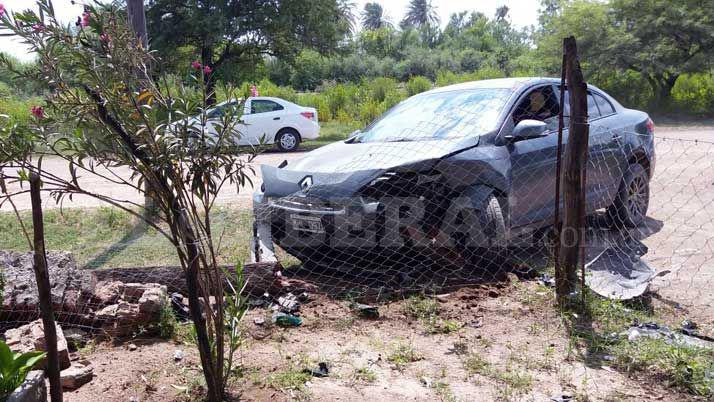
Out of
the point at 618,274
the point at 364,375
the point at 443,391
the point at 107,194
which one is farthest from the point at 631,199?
the point at 107,194

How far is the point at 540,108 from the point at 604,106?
1.17 meters

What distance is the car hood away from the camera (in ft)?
15.6

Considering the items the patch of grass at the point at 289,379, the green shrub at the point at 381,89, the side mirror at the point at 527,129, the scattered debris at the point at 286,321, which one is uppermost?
the green shrub at the point at 381,89

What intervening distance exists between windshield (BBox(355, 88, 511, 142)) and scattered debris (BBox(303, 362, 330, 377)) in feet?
7.94

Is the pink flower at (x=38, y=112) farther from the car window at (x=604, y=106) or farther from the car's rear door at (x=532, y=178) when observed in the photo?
the car window at (x=604, y=106)

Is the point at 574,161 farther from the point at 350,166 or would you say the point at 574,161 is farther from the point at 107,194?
the point at 107,194

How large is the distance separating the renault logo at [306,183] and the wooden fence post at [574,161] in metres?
1.94

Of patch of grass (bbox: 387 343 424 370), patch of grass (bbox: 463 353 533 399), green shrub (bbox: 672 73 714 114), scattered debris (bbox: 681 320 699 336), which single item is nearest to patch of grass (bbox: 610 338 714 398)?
scattered debris (bbox: 681 320 699 336)

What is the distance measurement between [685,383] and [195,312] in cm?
260

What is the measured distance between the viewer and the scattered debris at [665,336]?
371 cm

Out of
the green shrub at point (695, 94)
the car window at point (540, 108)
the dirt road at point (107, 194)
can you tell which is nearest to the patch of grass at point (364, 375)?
the car window at point (540, 108)

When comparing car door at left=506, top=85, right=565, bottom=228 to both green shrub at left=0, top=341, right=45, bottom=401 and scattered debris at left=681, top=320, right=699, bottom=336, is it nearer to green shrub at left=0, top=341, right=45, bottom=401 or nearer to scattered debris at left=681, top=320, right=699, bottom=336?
scattered debris at left=681, top=320, right=699, bottom=336

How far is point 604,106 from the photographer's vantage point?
652 centimetres

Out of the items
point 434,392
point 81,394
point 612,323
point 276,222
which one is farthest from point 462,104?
point 81,394
